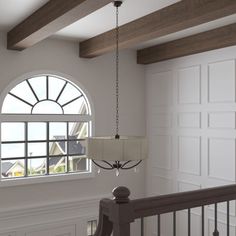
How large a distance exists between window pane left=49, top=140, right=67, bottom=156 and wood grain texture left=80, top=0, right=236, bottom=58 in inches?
50.2

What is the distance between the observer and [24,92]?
445cm

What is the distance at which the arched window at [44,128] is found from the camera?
4352 mm

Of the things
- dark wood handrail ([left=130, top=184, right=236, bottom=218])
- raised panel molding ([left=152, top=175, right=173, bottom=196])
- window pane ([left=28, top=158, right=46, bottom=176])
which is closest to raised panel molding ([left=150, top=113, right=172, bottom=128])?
raised panel molding ([left=152, top=175, right=173, bottom=196])

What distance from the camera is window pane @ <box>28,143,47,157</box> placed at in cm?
450

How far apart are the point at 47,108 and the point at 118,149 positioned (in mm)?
2369

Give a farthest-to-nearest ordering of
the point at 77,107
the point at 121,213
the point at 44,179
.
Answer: the point at 77,107 < the point at 44,179 < the point at 121,213

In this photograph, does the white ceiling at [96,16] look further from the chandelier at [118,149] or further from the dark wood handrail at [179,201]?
the dark wood handrail at [179,201]

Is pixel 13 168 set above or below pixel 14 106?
below

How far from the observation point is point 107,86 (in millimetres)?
4992

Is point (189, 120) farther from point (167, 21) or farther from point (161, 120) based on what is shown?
point (167, 21)

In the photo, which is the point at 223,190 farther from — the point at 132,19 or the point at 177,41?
the point at 177,41

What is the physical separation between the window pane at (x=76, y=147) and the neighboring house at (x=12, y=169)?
0.69 m

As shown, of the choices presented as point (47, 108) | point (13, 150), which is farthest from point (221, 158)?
point (13, 150)

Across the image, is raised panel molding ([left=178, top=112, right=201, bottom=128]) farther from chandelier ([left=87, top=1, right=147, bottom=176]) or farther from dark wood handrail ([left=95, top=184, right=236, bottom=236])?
dark wood handrail ([left=95, top=184, right=236, bottom=236])
